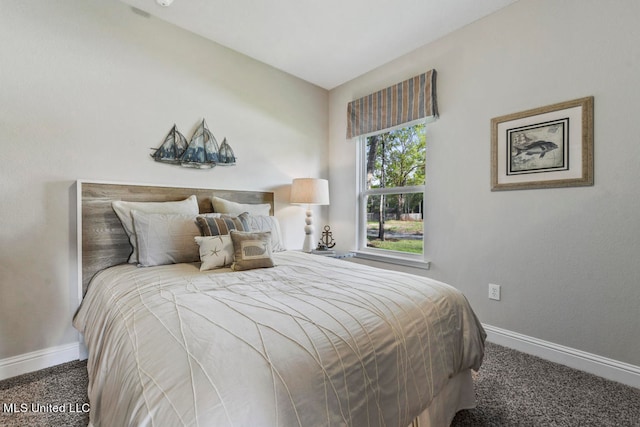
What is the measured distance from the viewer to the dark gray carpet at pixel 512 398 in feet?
4.44

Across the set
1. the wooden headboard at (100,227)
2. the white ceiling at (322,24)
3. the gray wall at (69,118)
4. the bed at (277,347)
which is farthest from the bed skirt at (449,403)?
the white ceiling at (322,24)

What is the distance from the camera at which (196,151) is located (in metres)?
2.36

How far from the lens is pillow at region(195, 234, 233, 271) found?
5.66 ft

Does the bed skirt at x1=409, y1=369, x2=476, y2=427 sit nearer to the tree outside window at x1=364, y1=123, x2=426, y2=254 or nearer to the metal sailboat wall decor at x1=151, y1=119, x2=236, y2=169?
the tree outside window at x1=364, y1=123, x2=426, y2=254

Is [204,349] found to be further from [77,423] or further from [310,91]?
[310,91]

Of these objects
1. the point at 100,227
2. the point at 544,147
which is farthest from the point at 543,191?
the point at 100,227

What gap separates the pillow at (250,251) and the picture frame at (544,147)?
185 centimetres

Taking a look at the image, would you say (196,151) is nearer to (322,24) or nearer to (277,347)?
(322,24)

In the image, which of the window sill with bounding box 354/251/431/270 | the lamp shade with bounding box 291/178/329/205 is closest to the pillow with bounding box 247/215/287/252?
the lamp shade with bounding box 291/178/329/205

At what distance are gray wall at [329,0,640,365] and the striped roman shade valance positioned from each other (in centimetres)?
10

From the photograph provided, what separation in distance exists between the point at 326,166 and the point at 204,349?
3.03 metres

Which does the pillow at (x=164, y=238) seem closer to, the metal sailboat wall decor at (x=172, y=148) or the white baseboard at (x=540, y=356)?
the metal sailboat wall decor at (x=172, y=148)

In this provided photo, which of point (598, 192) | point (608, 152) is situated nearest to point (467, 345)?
point (598, 192)

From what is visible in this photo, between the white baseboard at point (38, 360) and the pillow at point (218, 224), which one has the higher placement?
the pillow at point (218, 224)
